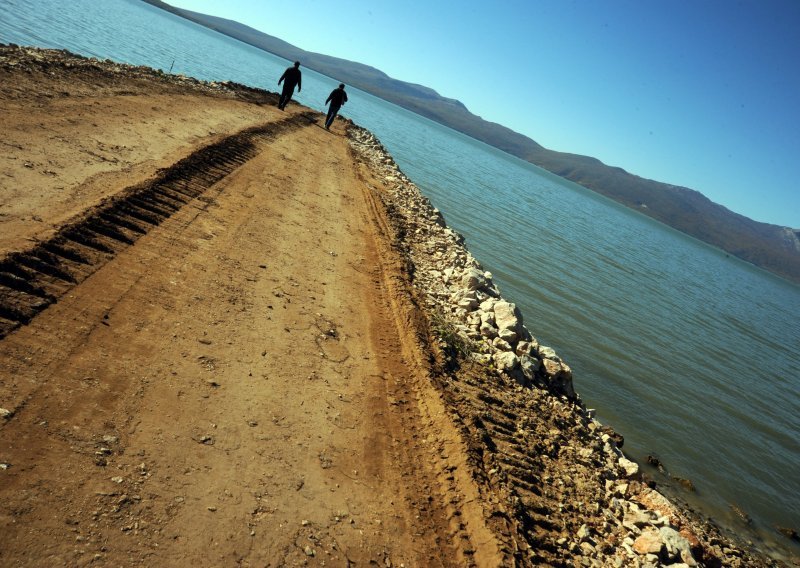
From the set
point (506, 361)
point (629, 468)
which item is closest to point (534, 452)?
point (506, 361)

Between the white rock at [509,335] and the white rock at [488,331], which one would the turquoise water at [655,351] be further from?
the white rock at [488,331]

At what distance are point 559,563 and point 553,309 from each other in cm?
1202

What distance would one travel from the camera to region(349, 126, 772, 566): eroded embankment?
17.1 ft

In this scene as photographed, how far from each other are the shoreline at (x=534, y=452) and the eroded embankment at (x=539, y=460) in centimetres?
2

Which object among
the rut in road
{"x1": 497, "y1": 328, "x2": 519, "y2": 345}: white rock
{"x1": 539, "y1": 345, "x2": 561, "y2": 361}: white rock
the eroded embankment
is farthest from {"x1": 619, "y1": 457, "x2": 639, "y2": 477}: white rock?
the rut in road

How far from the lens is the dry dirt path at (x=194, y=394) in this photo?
328 cm

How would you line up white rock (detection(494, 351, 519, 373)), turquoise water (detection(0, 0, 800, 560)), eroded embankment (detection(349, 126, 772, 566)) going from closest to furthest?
1. eroded embankment (detection(349, 126, 772, 566))
2. white rock (detection(494, 351, 519, 373))
3. turquoise water (detection(0, 0, 800, 560))

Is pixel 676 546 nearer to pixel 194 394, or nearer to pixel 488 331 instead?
pixel 488 331

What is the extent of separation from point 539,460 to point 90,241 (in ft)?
21.8

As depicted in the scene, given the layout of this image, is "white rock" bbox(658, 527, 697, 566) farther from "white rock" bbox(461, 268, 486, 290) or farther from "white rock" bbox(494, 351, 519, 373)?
"white rock" bbox(461, 268, 486, 290)

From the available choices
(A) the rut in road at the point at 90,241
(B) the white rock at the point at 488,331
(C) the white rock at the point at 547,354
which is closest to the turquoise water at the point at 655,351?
(C) the white rock at the point at 547,354

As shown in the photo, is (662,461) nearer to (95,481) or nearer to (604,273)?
(95,481)

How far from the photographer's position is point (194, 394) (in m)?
4.48

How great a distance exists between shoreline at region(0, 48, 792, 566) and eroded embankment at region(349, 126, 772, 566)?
2 centimetres
